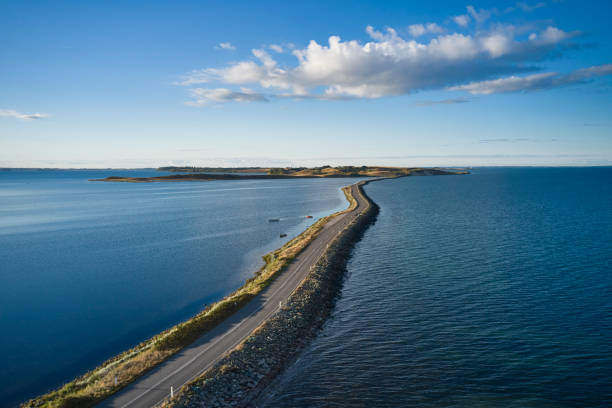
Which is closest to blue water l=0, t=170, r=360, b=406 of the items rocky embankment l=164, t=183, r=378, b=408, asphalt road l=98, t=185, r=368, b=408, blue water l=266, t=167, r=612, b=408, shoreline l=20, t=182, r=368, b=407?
shoreline l=20, t=182, r=368, b=407

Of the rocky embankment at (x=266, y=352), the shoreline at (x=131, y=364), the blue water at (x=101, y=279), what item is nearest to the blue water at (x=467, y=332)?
the rocky embankment at (x=266, y=352)

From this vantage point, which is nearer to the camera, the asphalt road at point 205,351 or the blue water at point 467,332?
the asphalt road at point 205,351

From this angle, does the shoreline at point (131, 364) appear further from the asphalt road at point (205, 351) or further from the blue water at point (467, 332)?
the blue water at point (467, 332)

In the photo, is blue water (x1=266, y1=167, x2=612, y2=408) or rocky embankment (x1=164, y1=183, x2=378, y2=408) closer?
rocky embankment (x1=164, y1=183, x2=378, y2=408)

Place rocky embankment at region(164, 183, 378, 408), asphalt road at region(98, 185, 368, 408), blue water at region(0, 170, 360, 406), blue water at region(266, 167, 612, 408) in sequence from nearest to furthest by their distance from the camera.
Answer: asphalt road at region(98, 185, 368, 408), rocky embankment at region(164, 183, 378, 408), blue water at region(266, 167, 612, 408), blue water at region(0, 170, 360, 406)

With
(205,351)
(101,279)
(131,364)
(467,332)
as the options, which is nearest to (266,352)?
(205,351)

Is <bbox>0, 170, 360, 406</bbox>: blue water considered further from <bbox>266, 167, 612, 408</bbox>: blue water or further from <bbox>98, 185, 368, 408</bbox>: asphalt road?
<bbox>266, 167, 612, 408</bbox>: blue water
